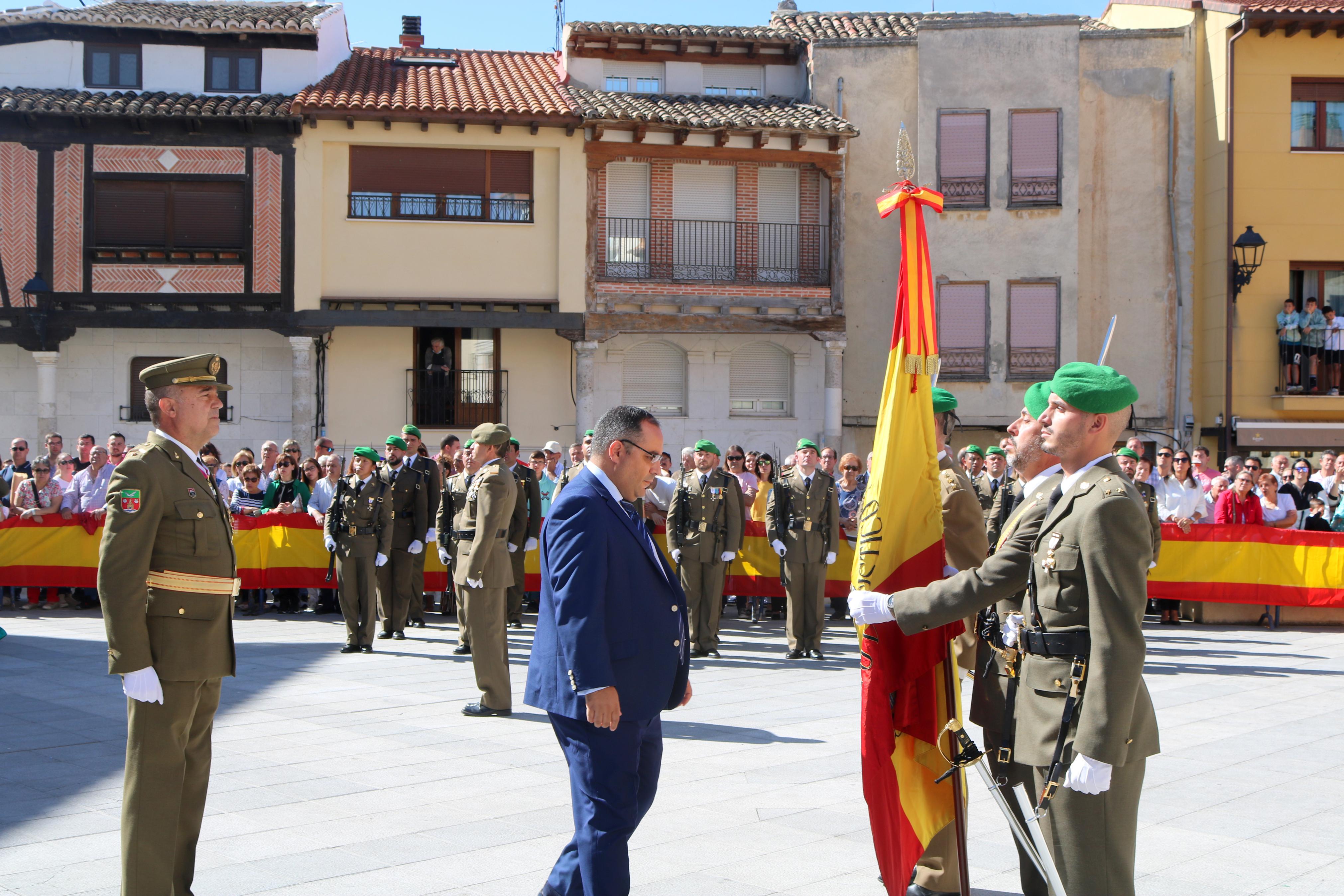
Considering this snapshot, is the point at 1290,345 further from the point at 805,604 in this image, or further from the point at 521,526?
the point at 521,526

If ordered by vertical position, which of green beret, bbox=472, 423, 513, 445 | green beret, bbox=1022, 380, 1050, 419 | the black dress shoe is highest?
green beret, bbox=1022, 380, 1050, 419

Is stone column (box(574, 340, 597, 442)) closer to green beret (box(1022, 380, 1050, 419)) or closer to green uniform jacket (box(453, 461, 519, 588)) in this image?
green uniform jacket (box(453, 461, 519, 588))

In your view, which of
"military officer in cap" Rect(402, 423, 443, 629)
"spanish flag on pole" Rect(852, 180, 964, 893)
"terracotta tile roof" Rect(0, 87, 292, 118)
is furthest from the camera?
"terracotta tile roof" Rect(0, 87, 292, 118)

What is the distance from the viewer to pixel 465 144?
24500mm

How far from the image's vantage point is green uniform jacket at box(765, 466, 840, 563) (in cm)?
1255

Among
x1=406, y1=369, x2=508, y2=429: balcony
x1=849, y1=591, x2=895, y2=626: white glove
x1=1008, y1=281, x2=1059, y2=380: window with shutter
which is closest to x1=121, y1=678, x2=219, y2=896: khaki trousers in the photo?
x1=849, y1=591, x2=895, y2=626: white glove

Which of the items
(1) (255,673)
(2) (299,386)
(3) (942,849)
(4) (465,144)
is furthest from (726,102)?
(3) (942,849)

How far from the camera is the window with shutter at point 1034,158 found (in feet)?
84.1

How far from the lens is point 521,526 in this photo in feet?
43.0

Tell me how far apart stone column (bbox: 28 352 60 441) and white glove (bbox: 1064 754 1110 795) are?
24.2 m

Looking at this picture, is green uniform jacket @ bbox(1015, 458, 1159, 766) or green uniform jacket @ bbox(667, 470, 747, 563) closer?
green uniform jacket @ bbox(1015, 458, 1159, 766)

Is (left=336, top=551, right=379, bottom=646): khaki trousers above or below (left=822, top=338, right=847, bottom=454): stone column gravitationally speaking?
below

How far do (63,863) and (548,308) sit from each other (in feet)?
65.8

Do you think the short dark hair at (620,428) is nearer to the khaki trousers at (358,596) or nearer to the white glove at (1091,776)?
the white glove at (1091,776)
